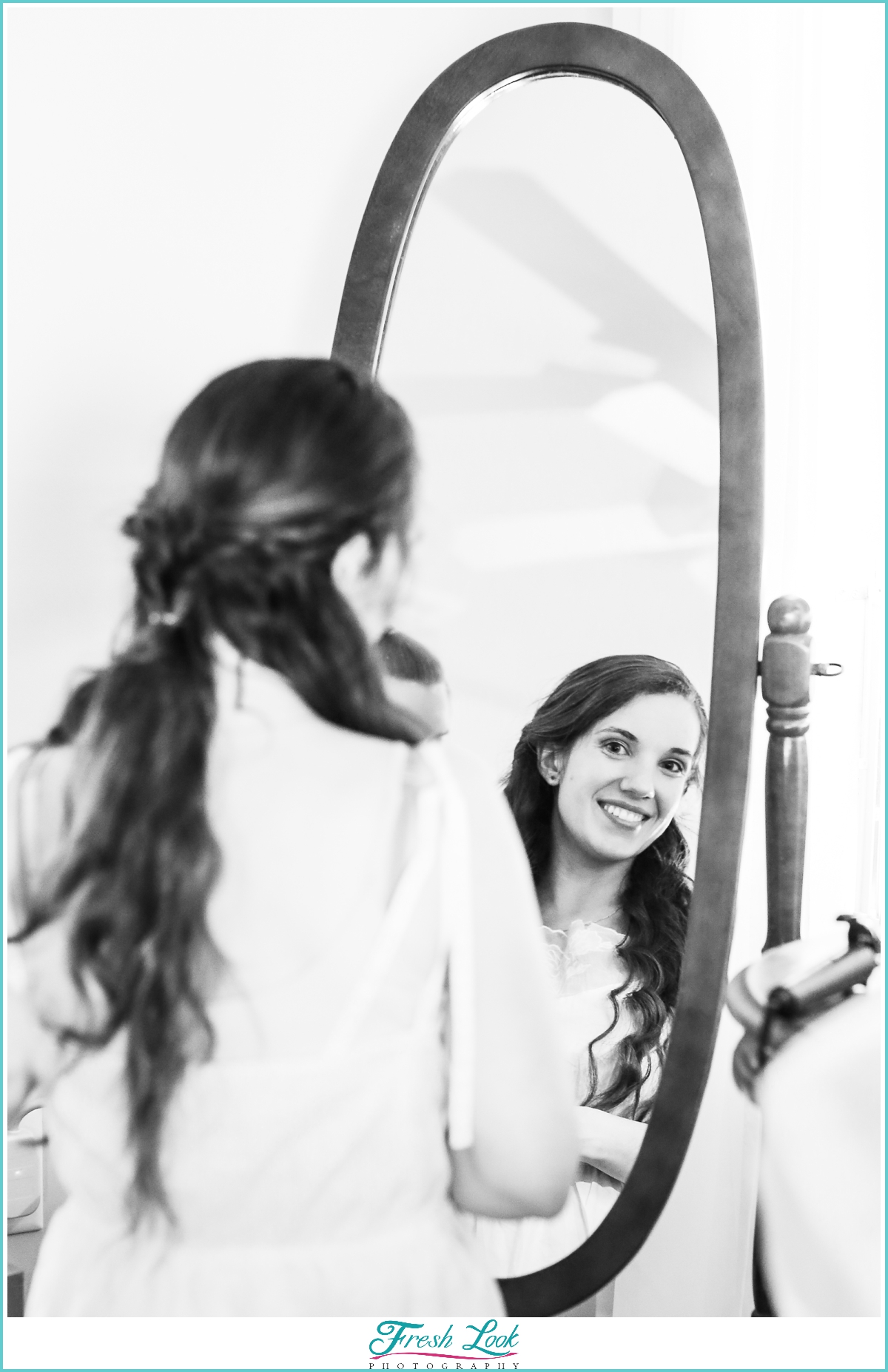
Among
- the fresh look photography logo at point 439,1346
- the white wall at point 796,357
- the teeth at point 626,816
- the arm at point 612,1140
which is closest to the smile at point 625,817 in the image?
the teeth at point 626,816

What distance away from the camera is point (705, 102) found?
862 millimetres

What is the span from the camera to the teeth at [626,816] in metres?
0.85

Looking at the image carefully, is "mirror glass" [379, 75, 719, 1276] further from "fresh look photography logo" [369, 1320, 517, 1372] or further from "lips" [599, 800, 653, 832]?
"fresh look photography logo" [369, 1320, 517, 1372]

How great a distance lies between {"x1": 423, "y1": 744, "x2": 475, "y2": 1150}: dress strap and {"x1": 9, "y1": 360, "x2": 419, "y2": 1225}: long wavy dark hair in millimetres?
61

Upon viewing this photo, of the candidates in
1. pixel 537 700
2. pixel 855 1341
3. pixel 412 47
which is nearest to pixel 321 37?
pixel 412 47

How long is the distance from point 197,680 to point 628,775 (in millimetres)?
326

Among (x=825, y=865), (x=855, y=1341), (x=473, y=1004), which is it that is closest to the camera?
(x=473, y=1004)

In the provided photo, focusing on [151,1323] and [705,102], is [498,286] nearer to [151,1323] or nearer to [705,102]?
[705,102]

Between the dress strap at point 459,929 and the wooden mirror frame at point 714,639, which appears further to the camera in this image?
the wooden mirror frame at point 714,639

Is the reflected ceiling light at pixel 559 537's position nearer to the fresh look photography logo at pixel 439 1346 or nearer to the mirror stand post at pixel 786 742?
the mirror stand post at pixel 786 742

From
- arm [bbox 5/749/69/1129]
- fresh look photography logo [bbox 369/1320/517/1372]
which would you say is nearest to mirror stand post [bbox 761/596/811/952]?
fresh look photography logo [bbox 369/1320/517/1372]

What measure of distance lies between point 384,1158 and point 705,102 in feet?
2.57

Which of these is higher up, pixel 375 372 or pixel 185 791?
pixel 375 372

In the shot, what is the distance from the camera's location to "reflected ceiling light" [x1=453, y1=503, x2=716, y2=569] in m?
0.86
